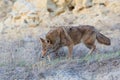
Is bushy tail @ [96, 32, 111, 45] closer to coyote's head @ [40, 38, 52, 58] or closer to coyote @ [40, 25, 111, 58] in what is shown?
coyote @ [40, 25, 111, 58]

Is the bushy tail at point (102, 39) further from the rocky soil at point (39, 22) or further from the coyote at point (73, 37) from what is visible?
the rocky soil at point (39, 22)

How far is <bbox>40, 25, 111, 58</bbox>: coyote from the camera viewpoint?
1270cm

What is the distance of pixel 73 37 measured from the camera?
1280 cm

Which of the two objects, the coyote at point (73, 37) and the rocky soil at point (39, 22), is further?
the rocky soil at point (39, 22)

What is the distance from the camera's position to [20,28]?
15.4 metres

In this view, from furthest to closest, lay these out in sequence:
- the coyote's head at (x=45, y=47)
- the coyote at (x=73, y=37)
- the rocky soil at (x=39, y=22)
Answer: the rocky soil at (x=39, y=22) → the coyote at (x=73, y=37) → the coyote's head at (x=45, y=47)

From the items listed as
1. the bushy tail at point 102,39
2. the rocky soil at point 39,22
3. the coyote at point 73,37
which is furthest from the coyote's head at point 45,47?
the bushy tail at point 102,39

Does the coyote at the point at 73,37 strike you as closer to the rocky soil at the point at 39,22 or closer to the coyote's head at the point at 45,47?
the coyote's head at the point at 45,47

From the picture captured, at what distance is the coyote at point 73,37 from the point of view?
1270 cm

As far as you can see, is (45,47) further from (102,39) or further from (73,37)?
(102,39)

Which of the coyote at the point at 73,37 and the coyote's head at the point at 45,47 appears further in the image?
the coyote at the point at 73,37

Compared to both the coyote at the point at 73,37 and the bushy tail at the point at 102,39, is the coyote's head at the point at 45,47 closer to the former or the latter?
the coyote at the point at 73,37

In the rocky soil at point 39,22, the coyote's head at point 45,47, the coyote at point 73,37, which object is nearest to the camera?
the coyote's head at point 45,47

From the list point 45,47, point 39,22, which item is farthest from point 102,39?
point 39,22
